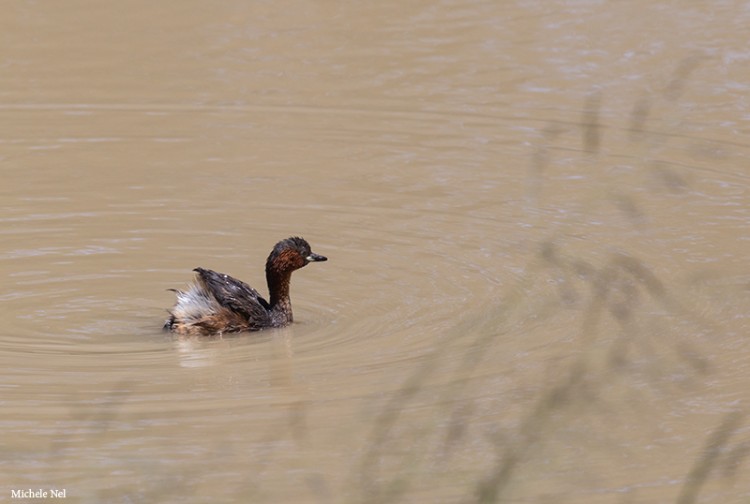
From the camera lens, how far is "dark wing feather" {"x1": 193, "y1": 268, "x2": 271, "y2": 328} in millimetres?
9203

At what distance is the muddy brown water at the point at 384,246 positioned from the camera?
6.46 m

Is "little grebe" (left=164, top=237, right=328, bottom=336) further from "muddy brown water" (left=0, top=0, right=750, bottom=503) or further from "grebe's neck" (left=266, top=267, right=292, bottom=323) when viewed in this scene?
"muddy brown water" (left=0, top=0, right=750, bottom=503)

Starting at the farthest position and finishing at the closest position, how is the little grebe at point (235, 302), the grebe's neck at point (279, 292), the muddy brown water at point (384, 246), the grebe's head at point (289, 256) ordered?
the grebe's head at point (289, 256) → the grebe's neck at point (279, 292) → the little grebe at point (235, 302) → the muddy brown water at point (384, 246)

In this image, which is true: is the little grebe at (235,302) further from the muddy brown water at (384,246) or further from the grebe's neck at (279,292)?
the muddy brown water at (384,246)

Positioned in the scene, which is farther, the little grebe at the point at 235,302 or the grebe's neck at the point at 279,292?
the grebe's neck at the point at 279,292

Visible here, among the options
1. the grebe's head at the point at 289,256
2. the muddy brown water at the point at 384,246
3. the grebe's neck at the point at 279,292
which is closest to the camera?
the muddy brown water at the point at 384,246

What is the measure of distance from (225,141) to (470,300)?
4557mm

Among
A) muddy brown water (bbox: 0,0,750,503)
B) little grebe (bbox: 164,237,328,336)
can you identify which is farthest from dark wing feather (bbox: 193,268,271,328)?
muddy brown water (bbox: 0,0,750,503)

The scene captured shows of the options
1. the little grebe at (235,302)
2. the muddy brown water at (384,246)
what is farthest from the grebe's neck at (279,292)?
the muddy brown water at (384,246)

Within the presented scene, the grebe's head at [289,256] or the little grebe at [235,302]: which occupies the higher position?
the grebe's head at [289,256]

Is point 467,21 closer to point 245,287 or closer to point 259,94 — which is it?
point 259,94

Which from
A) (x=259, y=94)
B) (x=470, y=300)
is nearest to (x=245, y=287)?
(x=470, y=300)

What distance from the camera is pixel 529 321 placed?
8883 millimetres

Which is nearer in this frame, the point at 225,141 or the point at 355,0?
the point at 225,141
